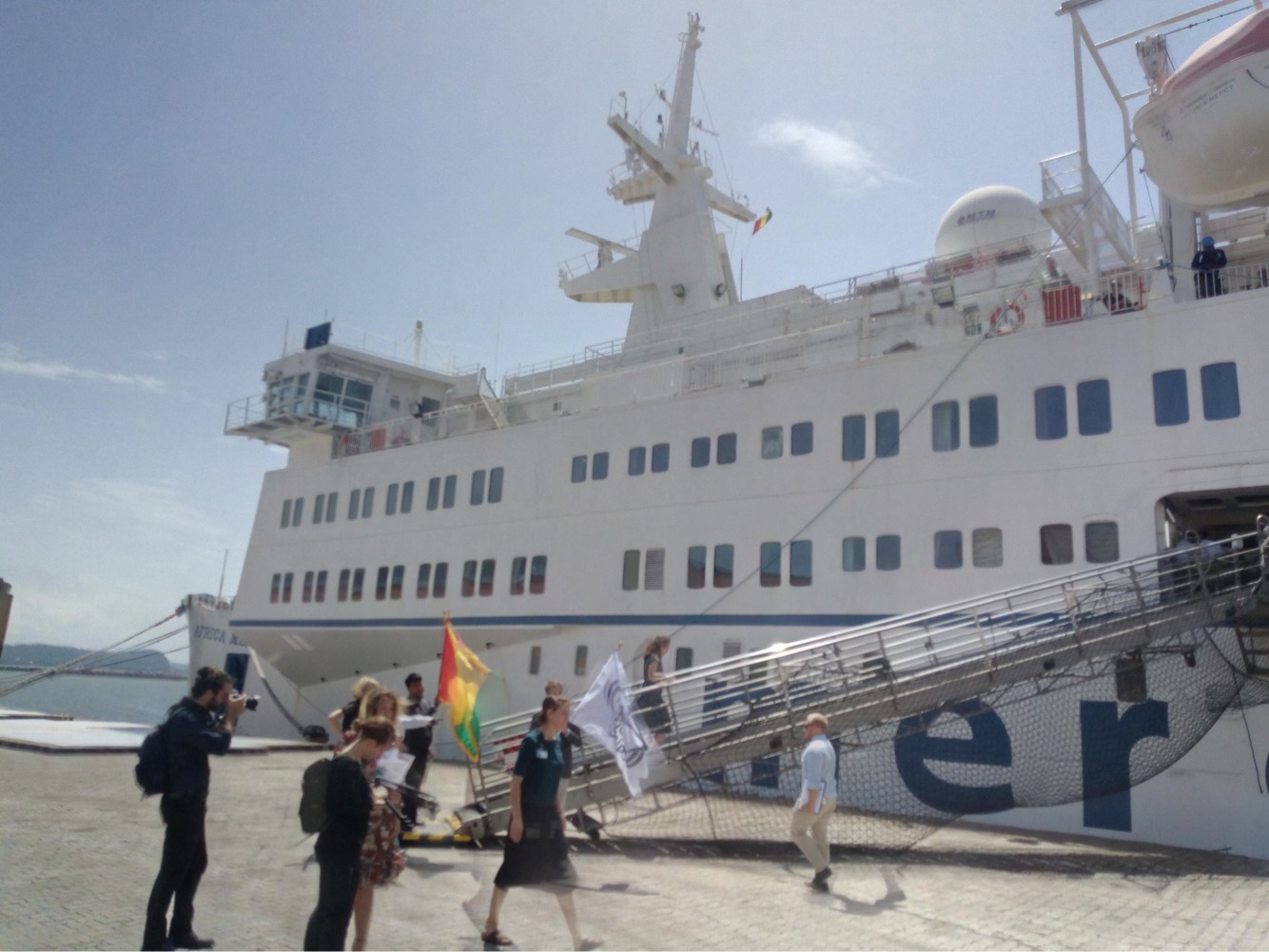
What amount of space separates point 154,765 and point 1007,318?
510 inches

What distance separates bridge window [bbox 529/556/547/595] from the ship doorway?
10.0 meters

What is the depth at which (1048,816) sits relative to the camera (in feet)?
36.2

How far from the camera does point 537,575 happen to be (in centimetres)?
1733

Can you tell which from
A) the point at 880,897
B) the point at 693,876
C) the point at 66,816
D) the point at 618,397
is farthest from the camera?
the point at 618,397

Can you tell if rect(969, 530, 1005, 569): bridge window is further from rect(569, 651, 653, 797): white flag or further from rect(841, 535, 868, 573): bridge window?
rect(569, 651, 653, 797): white flag

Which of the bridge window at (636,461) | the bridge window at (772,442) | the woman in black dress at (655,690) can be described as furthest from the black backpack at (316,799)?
the bridge window at (636,461)

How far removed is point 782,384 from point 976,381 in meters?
3.03

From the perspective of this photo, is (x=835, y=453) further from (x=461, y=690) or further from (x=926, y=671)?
(x=461, y=690)

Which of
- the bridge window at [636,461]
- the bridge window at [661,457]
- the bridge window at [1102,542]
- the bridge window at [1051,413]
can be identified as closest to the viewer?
the bridge window at [1102,542]

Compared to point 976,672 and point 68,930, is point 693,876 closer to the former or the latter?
point 976,672

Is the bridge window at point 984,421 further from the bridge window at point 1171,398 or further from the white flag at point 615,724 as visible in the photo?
the white flag at point 615,724

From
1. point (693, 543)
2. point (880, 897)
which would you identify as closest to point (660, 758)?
point (880, 897)

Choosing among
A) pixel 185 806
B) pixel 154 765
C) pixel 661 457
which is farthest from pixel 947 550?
pixel 154 765

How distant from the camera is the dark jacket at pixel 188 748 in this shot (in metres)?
5.00
